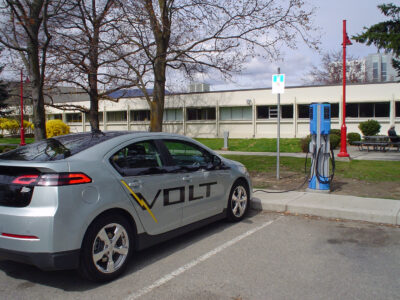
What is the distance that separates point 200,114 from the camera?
113 feet

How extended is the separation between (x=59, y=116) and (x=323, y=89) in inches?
1283

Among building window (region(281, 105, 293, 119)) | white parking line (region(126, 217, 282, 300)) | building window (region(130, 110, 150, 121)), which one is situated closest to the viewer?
white parking line (region(126, 217, 282, 300))

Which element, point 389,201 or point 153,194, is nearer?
point 153,194

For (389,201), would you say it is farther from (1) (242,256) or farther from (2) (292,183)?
(1) (242,256)

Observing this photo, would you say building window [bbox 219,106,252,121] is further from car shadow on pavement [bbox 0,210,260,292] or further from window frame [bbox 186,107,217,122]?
car shadow on pavement [bbox 0,210,260,292]

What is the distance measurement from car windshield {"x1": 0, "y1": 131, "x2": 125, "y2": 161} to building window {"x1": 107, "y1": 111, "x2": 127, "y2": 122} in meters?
35.3

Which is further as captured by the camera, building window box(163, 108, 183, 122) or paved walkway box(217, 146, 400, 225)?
building window box(163, 108, 183, 122)

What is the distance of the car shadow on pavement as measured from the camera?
3928 millimetres

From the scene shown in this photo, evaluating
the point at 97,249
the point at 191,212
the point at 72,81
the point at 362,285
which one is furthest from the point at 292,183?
the point at 72,81

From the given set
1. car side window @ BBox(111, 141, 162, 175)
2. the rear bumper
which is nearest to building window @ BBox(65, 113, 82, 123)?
car side window @ BBox(111, 141, 162, 175)

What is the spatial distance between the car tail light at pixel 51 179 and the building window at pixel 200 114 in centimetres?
3010

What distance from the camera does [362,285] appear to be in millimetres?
3861

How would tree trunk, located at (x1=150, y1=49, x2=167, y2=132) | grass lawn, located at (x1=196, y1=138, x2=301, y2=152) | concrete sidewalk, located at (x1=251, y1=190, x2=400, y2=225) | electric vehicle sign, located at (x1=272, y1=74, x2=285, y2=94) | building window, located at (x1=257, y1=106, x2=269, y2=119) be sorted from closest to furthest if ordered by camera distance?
concrete sidewalk, located at (x1=251, y1=190, x2=400, y2=225)
electric vehicle sign, located at (x1=272, y1=74, x2=285, y2=94)
tree trunk, located at (x1=150, y1=49, x2=167, y2=132)
grass lawn, located at (x1=196, y1=138, x2=301, y2=152)
building window, located at (x1=257, y1=106, x2=269, y2=119)

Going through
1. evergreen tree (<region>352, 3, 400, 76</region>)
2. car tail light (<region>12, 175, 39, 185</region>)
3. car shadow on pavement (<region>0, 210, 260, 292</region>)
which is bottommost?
car shadow on pavement (<region>0, 210, 260, 292</region>)
